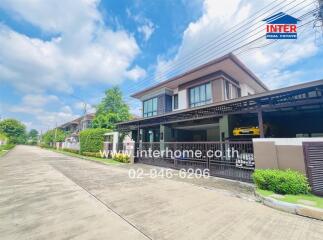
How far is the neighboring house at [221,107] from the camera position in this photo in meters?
8.93

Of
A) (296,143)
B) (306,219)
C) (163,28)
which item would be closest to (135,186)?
(306,219)

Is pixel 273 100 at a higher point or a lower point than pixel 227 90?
lower

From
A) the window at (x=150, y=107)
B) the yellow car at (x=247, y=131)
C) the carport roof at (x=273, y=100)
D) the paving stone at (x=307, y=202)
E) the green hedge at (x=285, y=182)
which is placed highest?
the window at (x=150, y=107)

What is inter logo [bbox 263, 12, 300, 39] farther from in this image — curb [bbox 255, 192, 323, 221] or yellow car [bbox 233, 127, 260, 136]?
curb [bbox 255, 192, 323, 221]

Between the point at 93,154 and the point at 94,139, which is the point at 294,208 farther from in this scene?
the point at 94,139

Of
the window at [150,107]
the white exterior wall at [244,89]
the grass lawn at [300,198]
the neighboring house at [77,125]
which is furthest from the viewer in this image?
the neighboring house at [77,125]

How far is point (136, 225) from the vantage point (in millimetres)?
3676

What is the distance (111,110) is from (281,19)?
2233 centimetres

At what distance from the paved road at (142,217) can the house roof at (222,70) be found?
343 inches

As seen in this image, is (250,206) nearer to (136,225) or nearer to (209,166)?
(136,225)

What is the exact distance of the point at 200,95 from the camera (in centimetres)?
1467

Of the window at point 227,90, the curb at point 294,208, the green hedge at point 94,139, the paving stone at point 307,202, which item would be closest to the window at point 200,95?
the window at point 227,90

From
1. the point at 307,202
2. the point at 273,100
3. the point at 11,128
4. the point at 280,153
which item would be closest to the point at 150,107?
the point at 273,100

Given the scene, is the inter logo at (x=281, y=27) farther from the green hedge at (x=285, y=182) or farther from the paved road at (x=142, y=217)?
the paved road at (x=142, y=217)
